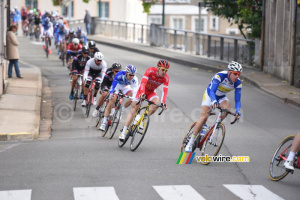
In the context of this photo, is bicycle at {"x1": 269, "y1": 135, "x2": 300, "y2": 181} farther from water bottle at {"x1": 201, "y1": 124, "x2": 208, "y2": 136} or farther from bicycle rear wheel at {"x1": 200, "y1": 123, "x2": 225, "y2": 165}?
water bottle at {"x1": 201, "y1": 124, "x2": 208, "y2": 136}

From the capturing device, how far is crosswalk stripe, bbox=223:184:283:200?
10.1 meters

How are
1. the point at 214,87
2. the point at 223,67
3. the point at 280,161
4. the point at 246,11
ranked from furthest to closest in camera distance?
the point at 246,11
the point at 223,67
the point at 214,87
the point at 280,161

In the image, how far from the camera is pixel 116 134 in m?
17.0

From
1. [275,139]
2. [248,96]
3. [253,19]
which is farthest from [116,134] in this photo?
[253,19]

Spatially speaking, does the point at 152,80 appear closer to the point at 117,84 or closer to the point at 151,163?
the point at 117,84

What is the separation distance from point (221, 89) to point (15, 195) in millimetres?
4621

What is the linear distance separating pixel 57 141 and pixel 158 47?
92.3 ft

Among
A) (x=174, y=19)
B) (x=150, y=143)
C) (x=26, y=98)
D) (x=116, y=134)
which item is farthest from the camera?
(x=174, y=19)

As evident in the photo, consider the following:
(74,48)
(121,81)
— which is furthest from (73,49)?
(121,81)

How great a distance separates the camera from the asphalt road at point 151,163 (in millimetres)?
10453

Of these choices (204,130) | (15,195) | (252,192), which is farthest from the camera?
(204,130)

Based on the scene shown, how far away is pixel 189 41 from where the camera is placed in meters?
38.7

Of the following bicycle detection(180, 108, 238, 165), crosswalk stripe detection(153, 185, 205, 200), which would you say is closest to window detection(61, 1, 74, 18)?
bicycle detection(180, 108, 238, 165)

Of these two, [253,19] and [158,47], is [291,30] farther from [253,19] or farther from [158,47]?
[158,47]
